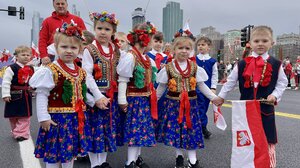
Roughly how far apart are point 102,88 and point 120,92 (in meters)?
0.21

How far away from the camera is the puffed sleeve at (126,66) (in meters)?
3.28

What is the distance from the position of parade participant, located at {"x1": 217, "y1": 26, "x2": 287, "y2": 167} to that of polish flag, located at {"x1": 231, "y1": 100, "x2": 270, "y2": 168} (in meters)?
0.10

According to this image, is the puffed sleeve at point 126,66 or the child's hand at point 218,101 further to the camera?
the child's hand at point 218,101

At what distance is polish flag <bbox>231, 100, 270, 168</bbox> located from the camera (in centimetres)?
290

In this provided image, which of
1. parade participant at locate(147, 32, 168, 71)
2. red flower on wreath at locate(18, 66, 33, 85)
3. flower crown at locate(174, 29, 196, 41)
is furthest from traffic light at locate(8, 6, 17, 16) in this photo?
flower crown at locate(174, 29, 196, 41)

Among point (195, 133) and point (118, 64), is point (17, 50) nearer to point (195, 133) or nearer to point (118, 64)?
point (118, 64)

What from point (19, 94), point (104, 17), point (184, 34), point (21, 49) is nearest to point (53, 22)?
point (104, 17)

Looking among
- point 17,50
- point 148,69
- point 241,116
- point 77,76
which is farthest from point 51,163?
point 17,50

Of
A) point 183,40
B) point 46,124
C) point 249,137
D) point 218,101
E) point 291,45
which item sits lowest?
point 249,137

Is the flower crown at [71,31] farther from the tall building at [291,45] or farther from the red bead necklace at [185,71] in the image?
the tall building at [291,45]

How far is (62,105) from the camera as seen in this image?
2846 mm

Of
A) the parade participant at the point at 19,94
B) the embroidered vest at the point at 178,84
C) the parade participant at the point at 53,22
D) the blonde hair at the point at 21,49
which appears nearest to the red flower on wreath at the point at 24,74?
the parade participant at the point at 19,94

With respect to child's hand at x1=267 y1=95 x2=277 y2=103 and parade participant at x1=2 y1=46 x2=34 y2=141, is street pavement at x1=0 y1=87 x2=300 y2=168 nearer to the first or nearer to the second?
parade participant at x1=2 y1=46 x2=34 y2=141

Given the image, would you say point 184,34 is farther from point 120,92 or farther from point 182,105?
point 120,92
